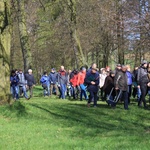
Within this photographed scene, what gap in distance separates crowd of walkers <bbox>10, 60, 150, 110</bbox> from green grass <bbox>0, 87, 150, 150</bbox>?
2.76 feet

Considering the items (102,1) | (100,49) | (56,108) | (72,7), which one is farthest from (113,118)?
(100,49)

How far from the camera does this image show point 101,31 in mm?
33906

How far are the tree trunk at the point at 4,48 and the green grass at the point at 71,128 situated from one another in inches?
44.9

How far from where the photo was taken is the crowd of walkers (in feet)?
45.3

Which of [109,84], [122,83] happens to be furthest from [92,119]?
[109,84]

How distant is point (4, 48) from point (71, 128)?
5.49 m

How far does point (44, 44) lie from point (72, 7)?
2237cm

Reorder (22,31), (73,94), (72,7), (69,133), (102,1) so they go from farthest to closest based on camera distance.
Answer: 1. (102,1)
2. (22,31)
3. (72,7)
4. (73,94)
5. (69,133)

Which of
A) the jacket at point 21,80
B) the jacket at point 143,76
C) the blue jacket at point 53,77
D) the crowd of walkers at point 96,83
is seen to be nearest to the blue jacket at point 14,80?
the crowd of walkers at point 96,83

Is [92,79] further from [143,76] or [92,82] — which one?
[143,76]

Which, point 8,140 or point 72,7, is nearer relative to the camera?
point 8,140

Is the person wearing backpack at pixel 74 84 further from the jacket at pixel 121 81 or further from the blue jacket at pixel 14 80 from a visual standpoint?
the jacket at pixel 121 81

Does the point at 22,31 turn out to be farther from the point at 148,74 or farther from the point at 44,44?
the point at 44,44

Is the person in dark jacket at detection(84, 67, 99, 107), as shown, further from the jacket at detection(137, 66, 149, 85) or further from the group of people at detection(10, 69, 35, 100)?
the group of people at detection(10, 69, 35, 100)
